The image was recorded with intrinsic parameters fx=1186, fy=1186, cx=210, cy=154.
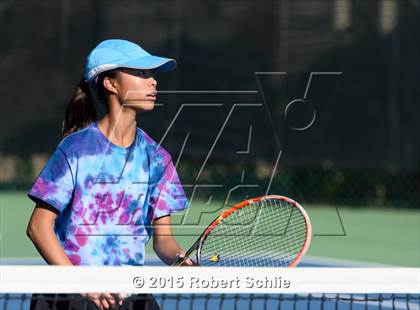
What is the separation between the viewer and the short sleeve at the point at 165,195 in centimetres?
409

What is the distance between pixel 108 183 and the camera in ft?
13.0

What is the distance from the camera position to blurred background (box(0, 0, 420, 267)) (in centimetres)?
1174

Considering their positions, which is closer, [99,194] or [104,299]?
[104,299]

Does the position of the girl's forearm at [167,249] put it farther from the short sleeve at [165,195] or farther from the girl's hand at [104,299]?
the girl's hand at [104,299]

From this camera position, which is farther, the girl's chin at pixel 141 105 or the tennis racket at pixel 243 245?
the tennis racket at pixel 243 245

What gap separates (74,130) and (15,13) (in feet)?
27.8

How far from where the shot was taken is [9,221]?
1211 cm

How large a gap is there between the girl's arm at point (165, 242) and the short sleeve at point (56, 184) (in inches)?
15.7

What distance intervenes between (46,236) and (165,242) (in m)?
0.51

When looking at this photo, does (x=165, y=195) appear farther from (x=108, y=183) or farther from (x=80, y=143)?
(x=80, y=143)

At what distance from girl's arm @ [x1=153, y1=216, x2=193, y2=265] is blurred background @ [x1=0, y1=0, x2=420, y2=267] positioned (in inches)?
293

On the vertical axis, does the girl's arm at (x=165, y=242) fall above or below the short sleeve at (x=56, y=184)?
below

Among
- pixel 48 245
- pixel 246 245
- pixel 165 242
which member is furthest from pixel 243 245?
pixel 48 245

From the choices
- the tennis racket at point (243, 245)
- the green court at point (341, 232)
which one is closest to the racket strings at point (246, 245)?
the tennis racket at point (243, 245)
